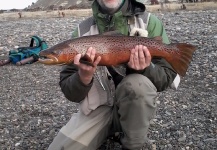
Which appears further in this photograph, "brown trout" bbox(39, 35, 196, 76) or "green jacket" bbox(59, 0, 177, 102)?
"green jacket" bbox(59, 0, 177, 102)

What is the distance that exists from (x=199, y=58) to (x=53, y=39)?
513 centimetres

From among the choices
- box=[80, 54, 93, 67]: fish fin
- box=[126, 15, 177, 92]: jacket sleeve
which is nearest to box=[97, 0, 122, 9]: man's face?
box=[126, 15, 177, 92]: jacket sleeve

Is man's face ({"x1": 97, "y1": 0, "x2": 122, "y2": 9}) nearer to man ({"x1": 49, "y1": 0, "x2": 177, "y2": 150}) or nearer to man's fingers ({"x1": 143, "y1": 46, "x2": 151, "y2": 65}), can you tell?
man ({"x1": 49, "y1": 0, "x2": 177, "y2": 150})

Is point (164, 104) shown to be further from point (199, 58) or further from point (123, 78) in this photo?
point (199, 58)

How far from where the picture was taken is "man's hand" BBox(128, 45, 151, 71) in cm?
305

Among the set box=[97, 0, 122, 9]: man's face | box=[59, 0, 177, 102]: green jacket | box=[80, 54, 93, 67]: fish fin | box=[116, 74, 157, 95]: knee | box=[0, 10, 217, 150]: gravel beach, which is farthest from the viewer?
box=[0, 10, 217, 150]: gravel beach

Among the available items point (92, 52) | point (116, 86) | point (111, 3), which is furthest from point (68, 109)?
point (92, 52)

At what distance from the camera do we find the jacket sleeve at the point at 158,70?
326 centimetres

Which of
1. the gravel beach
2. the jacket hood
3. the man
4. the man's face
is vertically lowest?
the gravel beach

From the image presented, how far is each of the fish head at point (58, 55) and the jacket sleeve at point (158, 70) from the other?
1.94ft

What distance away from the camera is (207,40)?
8.96 metres

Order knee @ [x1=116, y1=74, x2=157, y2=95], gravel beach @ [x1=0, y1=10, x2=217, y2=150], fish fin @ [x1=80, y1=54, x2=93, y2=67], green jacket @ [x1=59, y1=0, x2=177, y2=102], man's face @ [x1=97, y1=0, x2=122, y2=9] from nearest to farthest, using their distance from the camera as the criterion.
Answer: fish fin @ [x1=80, y1=54, x2=93, y2=67], knee @ [x1=116, y1=74, x2=157, y2=95], green jacket @ [x1=59, y1=0, x2=177, y2=102], man's face @ [x1=97, y1=0, x2=122, y2=9], gravel beach @ [x1=0, y1=10, x2=217, y2=150]

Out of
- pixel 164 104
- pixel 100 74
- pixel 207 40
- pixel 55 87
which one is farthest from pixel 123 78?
pixel 207 40

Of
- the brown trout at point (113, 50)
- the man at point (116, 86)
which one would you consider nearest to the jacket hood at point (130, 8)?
the man at point (116, 86)
